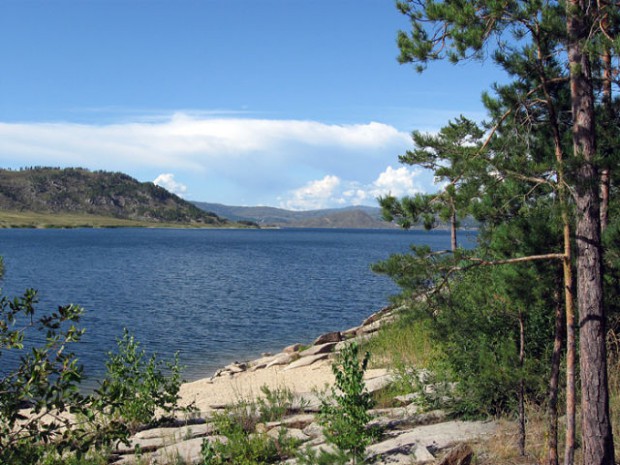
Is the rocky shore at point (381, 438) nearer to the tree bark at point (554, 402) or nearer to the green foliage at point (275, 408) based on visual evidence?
the green foliage at point (275, 408)

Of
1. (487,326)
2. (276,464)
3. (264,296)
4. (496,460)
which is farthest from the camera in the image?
(264,296)

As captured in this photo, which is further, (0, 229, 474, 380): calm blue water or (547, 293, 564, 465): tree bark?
(0, 229, 474, 380): calm blue water

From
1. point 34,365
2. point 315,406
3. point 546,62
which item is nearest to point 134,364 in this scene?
point 315,406

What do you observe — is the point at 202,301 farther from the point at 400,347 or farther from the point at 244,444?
the point at 244,444

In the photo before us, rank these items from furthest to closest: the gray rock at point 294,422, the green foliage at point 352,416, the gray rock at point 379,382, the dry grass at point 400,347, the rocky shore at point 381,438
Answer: the dry grass at point 400,347
the gray rock at point 379,382
the gray rock at point 294,422
the rocky shore at point 381,438
the green foliage at point 352,416

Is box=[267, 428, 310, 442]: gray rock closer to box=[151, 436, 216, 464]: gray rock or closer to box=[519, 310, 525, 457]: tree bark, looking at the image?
box=[151, 436, 216, 464]: gray rock

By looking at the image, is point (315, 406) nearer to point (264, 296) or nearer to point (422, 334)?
point (422, 334)

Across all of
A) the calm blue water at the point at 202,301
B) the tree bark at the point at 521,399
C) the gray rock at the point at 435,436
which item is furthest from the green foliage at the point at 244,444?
the calm blue water at the point at 202,301

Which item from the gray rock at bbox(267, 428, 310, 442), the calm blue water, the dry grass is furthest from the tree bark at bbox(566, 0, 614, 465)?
the calm blue water

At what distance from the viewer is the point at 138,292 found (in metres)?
46.4

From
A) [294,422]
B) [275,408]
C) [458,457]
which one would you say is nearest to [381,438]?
[458,457]

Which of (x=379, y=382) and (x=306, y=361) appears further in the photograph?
(x=306, y=361)

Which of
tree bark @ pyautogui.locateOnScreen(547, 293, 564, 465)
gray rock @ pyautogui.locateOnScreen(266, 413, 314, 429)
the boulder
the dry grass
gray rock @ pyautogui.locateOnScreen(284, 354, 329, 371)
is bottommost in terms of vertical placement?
gray rock @ pyautogui.locateOnScreen(284, 354, 329, 371)

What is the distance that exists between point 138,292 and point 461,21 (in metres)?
42.8
